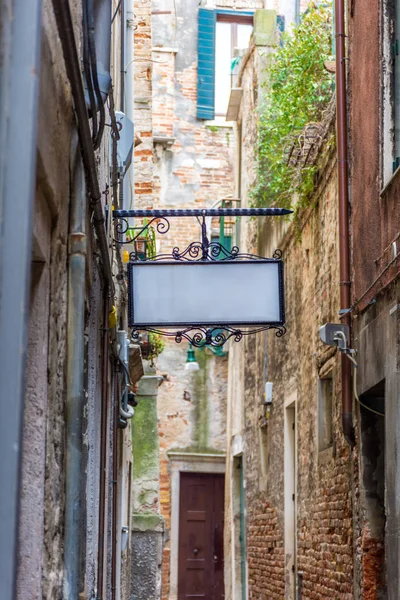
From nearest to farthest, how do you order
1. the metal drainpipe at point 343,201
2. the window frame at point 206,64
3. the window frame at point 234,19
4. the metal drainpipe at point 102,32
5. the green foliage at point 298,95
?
the metal drainpipe at point 102,32 < the metal drainpipe at point 343,201 < the green foliage at point 298,95 < the window frame at point 206,64 < the window frame at point 234,19

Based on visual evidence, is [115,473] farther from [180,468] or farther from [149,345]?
[180,468]

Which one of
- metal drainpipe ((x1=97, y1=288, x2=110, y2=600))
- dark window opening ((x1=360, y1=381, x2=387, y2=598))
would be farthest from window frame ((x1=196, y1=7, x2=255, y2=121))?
metal drainpipe ((x1=97, y1=288, x2=110, y2=600))

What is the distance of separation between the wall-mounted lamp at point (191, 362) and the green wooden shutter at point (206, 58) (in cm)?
486

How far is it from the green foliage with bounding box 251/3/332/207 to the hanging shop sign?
12.2 ft

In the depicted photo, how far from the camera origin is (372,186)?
830 centimetres

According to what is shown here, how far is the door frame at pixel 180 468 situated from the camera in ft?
64.8

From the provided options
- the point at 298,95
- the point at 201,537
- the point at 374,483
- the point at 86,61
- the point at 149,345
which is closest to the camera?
the point at 86,61

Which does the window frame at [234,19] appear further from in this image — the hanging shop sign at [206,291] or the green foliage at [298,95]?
the hanging shop sign at [206,291]

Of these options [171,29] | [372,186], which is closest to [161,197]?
[171,29]

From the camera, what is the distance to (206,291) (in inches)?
292

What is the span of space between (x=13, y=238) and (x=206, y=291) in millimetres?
4738

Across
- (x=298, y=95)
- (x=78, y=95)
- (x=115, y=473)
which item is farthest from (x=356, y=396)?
(x=78, y=95)

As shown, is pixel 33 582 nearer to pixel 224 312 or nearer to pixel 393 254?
pixel 224 312

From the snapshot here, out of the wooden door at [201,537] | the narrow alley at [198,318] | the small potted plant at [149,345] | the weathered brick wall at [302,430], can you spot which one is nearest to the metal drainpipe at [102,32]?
the narrow alley at [198,318]
